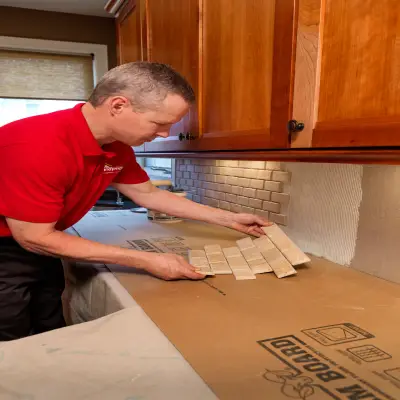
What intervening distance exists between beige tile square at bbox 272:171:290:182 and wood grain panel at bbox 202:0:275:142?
298 millimetres

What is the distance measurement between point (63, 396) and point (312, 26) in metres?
0.91

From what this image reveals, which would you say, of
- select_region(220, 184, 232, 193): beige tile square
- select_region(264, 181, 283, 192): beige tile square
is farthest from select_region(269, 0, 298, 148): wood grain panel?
select_region(220, 184, 232, 193): beige tile square

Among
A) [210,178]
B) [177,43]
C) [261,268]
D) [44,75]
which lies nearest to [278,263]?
[261,268]

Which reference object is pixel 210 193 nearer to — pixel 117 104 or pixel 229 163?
pixel 229 163

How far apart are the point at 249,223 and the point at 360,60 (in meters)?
0.75

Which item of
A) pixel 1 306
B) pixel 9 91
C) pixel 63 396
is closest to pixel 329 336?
pixel 63 396

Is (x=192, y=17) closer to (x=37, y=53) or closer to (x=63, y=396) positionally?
(x=63, y=396)

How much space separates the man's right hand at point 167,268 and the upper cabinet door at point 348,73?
450 millimetres

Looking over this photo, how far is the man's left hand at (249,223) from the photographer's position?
4.57ft

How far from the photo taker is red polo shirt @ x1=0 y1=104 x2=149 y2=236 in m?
0.90

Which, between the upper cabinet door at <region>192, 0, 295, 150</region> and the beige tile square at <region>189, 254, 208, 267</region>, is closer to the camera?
the upper cabinet door at <region>192, 0, 295, 150</region>

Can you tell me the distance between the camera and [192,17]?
56.8 inches

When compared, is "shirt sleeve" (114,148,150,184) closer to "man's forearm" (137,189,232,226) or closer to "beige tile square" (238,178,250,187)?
"man's forearm" (137,189,232,226)

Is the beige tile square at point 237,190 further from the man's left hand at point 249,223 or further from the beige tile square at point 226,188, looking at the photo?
the man's left hand at point 249,223
